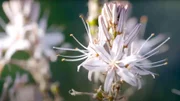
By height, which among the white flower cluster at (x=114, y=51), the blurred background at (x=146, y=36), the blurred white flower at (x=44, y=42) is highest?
the white flower cluster at (x=114, y=51)

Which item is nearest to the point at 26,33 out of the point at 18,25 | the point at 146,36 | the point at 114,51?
the point at 18,25

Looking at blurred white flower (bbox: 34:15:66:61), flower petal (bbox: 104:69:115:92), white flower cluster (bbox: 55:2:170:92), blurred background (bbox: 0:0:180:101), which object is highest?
white flower cluster (bbox: 55:2:170:92)

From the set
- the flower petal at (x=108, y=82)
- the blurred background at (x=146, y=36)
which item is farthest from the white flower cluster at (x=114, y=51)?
the blurred background at (x=146, y=36)

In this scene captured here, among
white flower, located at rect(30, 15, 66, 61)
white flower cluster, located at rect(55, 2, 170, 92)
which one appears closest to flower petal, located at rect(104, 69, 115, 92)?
white flower cluster, located at rect(55, 2, 170, 92)

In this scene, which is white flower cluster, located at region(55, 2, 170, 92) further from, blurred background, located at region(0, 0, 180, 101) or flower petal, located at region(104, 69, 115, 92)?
blurred background, located at region(0, 0, 180, 101)

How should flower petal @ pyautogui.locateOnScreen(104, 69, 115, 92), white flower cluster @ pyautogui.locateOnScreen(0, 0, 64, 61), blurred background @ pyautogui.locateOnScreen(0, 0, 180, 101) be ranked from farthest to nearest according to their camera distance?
1. blurred background @ pyautogui.locateOnScreen(0, 0, 180, 101)
2. white flower cluster @ pyautogui.locateOnScreen(0, 0, 64, 61)
3. flower petal @ pyautogui.locateOnScreen(104, 69, 115, 92)

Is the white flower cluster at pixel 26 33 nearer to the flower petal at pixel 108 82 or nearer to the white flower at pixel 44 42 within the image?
the white flower at pixel 44 42

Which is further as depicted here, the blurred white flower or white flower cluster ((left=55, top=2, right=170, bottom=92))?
the blurred white flower

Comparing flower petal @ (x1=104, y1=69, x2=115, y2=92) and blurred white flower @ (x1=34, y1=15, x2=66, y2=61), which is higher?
flower petal @ (x1=104, y1=69, x2=115, y2=92)
